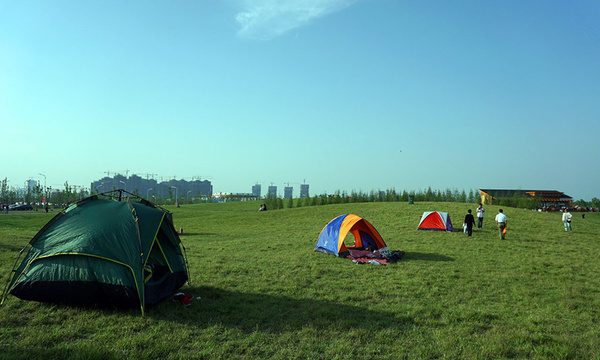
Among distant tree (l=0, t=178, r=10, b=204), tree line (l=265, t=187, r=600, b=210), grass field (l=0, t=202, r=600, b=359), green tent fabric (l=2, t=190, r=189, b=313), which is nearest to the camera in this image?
grass field (l=0, t=202, r=600, b=359)

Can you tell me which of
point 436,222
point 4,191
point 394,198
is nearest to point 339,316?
point 436,222

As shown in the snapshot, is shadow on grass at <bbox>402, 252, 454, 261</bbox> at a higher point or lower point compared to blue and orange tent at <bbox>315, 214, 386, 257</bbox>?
lower

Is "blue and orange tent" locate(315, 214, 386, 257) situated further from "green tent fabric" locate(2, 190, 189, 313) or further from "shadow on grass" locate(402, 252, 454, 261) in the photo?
"green tent fabric" locate(2, 190, 189, 313)

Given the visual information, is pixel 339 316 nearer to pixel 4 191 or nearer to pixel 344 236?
pixel 344 236

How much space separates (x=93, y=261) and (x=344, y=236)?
11201mm

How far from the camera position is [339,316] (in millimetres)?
8117

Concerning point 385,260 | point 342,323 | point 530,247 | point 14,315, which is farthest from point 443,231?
point 14,315

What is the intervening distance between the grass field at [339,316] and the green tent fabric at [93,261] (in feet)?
1.21

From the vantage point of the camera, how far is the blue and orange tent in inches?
665

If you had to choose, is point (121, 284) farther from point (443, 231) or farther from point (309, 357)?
point (443, 231)

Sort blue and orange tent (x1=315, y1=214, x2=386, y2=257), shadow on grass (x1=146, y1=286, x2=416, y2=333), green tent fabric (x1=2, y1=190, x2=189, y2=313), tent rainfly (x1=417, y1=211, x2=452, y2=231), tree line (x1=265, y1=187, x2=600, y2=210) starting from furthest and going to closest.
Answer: tree line (x1=265, y1=187, x2=600, y2=210) < tent rainfly (x1=417, y1=211, x2=452, y2=231) < blue and orange tent (x1=315, y1=214, x2=386, y2=257) < green tent fabric (x1=2, y1=190, x2=189, y2=313) < shadow on grass (x1=146, y1=286, x2=416, y2=333)

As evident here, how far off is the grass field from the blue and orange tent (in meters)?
1.22

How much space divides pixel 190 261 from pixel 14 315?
24.6 ft

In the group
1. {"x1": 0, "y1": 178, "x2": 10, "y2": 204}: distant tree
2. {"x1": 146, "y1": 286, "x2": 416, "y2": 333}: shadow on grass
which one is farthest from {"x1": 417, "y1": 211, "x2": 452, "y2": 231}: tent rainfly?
{"x1": 0, "y1": 178, "x2": 10, "y2": 204}: distant tree
